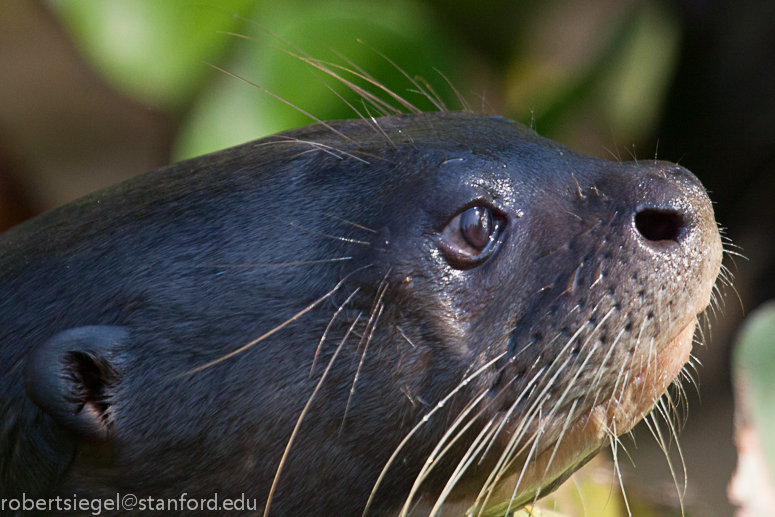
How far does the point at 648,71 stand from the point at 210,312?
314 centimetres

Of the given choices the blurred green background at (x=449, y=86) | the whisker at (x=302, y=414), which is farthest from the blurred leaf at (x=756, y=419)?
the whisker at (x=302, y=414)

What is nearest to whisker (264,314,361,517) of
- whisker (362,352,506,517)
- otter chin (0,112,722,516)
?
otter chin (0,112,722,516)

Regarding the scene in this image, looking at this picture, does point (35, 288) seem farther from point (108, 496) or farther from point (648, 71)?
point (648, 71)

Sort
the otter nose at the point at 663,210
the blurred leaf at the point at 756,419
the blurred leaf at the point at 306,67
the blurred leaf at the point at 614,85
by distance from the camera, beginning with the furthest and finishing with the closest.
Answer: the blurred leaf at the point at 614,85 < the blurred leaf at the point at 306,67 < the blurred leaf at the point at 756,419 < the otter nose at the point at 663,210

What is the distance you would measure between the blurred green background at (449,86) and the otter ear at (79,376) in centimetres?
196

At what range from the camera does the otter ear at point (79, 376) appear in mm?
1268

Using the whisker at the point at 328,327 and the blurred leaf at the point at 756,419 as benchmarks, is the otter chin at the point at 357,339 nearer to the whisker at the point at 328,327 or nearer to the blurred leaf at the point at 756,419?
the whisker at the point at 328,327

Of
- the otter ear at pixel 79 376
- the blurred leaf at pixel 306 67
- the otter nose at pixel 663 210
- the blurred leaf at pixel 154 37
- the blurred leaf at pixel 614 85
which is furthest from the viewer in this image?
the blurred leaf at pixel 614 85

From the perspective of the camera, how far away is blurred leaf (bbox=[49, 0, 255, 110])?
3422mm

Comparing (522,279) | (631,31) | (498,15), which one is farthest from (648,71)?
(522,279)

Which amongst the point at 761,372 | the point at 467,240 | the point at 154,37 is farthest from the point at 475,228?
the point at 154,37

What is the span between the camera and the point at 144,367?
1.34 m

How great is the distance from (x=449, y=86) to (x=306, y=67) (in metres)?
0.60

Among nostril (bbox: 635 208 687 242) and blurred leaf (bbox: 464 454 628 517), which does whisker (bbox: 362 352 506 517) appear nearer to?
nostril (bbox: 635 208 687 242)
